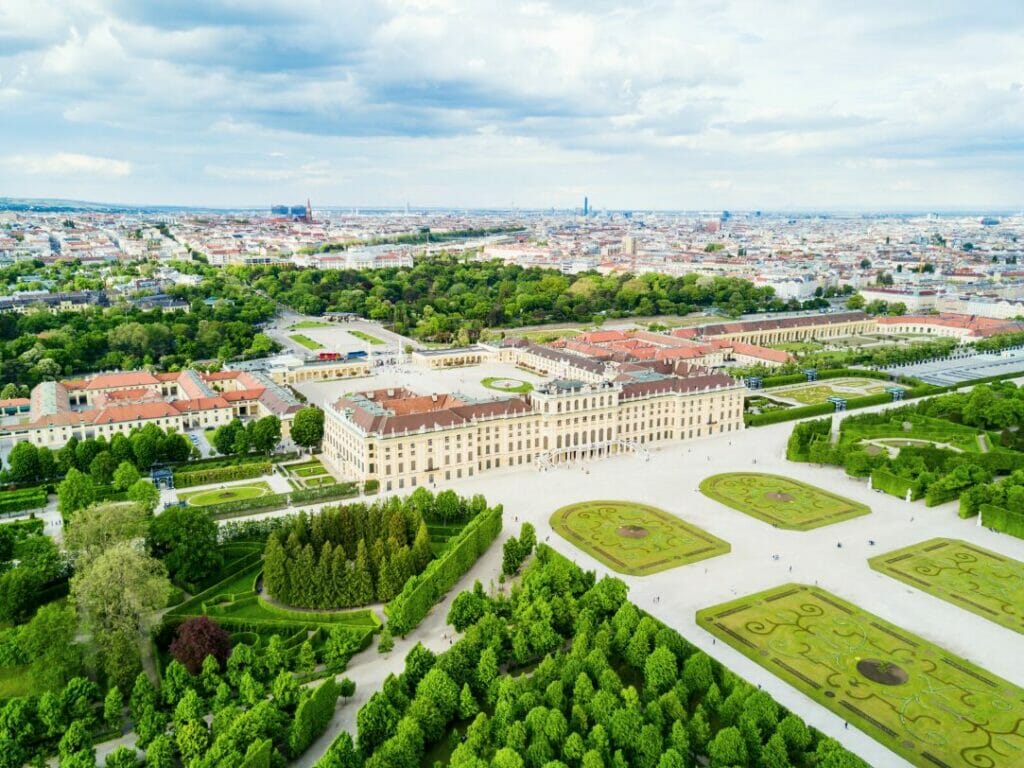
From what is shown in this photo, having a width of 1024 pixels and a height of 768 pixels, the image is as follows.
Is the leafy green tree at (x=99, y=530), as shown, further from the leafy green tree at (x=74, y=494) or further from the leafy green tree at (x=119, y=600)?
the leafy green tree at (x=74, y=494)

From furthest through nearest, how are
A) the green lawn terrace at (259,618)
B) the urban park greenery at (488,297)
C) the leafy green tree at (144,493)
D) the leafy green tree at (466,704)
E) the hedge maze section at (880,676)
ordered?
the urban park greenery at (488,297)
the leafy green tree at (144,493)
the green lawn terrace at (259,618)
the leafy green tree at (466,704)
the hedge maze section at (880,676)

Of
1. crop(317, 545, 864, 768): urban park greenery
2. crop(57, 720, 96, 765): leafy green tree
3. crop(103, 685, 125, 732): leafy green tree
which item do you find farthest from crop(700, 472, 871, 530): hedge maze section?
crop(57, 720, 96, 765): leafy green tree

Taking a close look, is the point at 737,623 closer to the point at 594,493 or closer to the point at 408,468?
the point at 594,493

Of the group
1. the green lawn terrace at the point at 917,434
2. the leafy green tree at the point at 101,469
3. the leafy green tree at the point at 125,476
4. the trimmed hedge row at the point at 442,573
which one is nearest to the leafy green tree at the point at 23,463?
the leafy green tree at the point at 101,469

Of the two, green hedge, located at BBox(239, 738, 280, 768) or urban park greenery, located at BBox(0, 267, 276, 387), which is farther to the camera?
urban park greenery, located at BBox(0, 267, 276, 387)

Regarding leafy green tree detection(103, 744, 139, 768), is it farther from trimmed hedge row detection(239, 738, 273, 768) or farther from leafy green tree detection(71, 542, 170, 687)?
leafy green tree detection(71, 542, 170, 687)

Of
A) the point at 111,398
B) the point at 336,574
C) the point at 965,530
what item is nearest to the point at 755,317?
the point at 965,530
